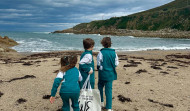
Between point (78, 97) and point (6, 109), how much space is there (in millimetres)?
2860

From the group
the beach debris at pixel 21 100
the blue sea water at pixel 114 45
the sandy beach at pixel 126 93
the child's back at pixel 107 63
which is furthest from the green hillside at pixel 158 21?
the beach debris at pixel 21 100

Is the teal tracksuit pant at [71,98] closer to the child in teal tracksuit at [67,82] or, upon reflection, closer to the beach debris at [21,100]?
the child in teal tracksuit at [67,82]

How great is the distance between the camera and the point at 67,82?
3.58m

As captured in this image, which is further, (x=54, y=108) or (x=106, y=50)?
(x=54, y=108)

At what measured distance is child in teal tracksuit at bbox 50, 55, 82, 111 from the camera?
140 inches

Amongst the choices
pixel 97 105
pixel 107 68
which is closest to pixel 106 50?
pixel 107 68

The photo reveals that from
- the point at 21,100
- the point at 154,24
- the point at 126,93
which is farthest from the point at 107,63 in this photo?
the point at 154,24

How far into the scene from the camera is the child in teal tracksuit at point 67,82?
356cm

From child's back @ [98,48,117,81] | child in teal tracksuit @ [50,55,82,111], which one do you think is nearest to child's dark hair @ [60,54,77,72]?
child in teal tracksuit @ [50,55,82,111]

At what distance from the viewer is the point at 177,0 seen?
618ft

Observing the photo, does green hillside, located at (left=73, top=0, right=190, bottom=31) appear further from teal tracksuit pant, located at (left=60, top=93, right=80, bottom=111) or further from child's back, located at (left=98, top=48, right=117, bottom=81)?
teal tracksuit pant, located at (left=60, top=93, right=80, bottom=111)

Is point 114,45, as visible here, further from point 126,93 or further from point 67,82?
point 67,82

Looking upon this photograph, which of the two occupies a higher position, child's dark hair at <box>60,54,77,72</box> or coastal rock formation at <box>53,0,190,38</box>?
coastal rock formation at <box>53,0,190,38</box>

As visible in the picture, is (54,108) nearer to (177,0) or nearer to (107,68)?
(107,68)
